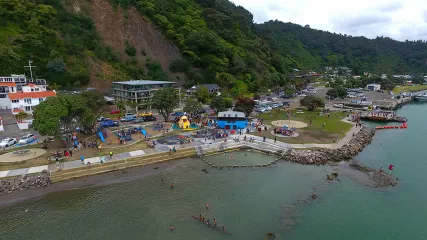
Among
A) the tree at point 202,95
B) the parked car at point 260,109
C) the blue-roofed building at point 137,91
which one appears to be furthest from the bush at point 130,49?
the parked car at point 260,109

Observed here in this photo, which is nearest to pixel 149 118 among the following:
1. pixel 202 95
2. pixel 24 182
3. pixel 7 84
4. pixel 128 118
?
pixel 128 118

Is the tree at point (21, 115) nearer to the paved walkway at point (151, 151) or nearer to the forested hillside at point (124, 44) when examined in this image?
the paved walkway at point (151, 151)

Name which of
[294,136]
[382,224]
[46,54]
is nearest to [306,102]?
[294,136]

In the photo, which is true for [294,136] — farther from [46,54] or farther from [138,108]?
[46,54]

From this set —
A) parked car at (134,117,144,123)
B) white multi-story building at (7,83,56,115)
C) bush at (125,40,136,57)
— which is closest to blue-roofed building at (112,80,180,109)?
parked car at (134,117,144,123)

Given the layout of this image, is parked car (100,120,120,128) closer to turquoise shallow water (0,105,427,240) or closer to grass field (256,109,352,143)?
turquoise shallow water (0,105,427,240)

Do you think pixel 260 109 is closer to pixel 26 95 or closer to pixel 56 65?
pixel 26 95
